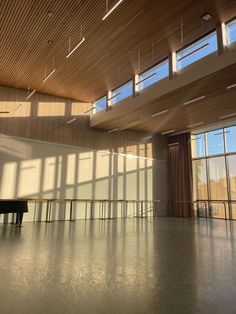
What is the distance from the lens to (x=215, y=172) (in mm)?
13227

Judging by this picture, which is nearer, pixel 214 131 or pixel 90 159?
pixel 90 159

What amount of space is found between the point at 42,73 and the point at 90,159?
4.57 metres

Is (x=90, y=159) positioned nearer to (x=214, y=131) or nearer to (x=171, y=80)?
(x=171, y=80)

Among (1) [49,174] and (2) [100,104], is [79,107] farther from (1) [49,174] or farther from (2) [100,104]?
(1) [49,174]

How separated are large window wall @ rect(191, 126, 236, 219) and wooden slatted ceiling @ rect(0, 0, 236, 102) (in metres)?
6.29

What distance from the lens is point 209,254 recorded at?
433 centimetres

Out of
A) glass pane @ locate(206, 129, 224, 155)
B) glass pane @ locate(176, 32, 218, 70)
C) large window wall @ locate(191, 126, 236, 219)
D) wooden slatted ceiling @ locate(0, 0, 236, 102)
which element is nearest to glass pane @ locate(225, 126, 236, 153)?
large window wall @ locate(191, 126, 236, 219)

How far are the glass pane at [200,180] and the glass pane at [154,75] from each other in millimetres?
6313

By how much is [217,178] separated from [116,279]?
1144 centimetres

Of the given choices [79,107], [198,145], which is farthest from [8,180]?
[198,145]

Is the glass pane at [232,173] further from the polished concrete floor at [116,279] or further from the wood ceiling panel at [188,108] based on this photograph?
the polished concrete floor at [116,279]

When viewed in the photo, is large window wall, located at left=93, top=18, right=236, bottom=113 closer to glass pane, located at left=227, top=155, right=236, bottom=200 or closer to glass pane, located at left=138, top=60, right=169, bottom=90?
glass pane, located at left=138, top=60, right=169, bottom=90

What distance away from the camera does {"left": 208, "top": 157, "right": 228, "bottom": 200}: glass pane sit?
1279cm

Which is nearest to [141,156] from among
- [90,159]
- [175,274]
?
[90,159]
